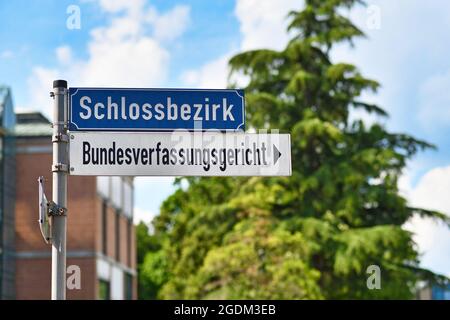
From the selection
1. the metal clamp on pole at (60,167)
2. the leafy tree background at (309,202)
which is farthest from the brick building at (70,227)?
the metal clamp on pole at (60,167)

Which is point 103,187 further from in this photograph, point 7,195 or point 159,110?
point 159,110

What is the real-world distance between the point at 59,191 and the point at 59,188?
25 mm

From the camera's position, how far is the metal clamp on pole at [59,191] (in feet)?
24.2

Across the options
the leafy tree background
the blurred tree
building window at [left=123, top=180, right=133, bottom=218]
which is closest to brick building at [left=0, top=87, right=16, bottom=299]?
building window at [left=123, top=180, right=133, bottom=218]

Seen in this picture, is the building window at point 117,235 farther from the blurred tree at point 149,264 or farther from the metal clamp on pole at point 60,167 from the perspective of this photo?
the metal clamp on pole at point 60,167

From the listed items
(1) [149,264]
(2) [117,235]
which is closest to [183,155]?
(2) [117,235]

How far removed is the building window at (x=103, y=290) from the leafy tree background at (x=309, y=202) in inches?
557

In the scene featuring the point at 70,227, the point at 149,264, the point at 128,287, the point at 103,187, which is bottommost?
the point at 128,287

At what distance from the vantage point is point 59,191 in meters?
7.60

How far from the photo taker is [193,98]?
791 centimetres

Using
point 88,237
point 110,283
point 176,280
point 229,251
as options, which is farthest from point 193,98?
point 110,283

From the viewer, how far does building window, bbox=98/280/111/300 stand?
53631 millimetres
